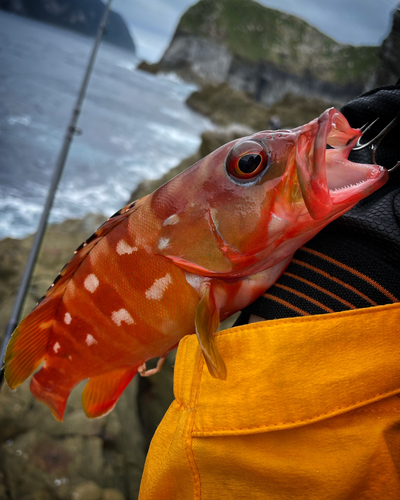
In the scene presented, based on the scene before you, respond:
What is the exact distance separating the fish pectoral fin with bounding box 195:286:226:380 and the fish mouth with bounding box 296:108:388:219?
381mm

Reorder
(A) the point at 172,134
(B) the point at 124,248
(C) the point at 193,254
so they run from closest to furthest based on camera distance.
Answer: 1. (C) the point at 193,254
2. (B) the point at 124,248
3. (A) the point at 172,134

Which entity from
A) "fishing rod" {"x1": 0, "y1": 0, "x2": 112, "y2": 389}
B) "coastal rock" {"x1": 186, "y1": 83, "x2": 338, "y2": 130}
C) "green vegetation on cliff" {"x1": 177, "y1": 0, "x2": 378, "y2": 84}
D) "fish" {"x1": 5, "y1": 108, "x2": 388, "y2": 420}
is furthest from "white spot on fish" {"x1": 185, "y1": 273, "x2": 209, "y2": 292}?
"green vegetation on cliff" {"x1": 177, "y1": 0, "x2": 378, "y2": 84}

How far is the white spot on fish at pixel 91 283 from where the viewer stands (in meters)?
1.24

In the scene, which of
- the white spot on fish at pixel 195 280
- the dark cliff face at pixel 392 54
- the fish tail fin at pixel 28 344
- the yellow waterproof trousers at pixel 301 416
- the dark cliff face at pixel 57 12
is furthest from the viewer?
the dark cliff face at pixel 57 12

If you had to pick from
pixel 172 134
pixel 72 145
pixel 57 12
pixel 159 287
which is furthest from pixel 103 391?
pixel 57 12

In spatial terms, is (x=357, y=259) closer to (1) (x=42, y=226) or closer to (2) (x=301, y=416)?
(2) (x=301, y=416)

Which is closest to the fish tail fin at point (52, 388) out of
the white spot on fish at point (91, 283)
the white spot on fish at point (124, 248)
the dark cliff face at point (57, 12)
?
the white spot on fish at point (91, 283)

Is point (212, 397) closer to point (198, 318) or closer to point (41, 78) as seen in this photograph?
point (198, 318)

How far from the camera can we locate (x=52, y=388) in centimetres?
149

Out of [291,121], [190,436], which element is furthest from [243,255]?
[291,121]

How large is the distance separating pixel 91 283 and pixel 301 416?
2.65ft

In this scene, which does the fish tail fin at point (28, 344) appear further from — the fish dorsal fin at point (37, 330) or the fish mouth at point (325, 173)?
the fish mouth at point (325, 173)

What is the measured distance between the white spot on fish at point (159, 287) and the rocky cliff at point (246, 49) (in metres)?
52.5

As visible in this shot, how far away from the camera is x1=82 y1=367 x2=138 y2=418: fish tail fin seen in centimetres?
140
